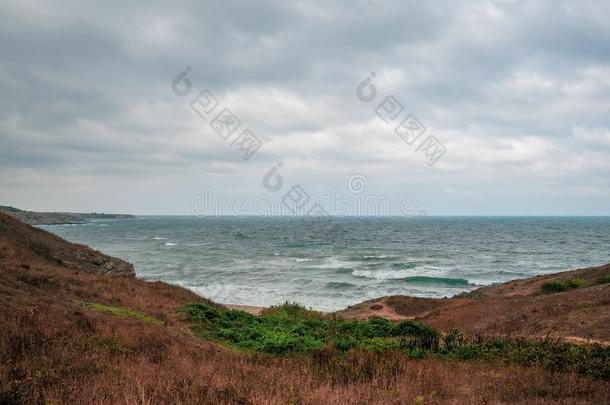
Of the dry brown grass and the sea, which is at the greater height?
the dry brown grass

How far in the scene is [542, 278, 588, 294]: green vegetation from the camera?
87.0ft

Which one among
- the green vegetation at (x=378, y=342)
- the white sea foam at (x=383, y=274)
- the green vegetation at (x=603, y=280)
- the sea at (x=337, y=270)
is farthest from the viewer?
the white sea foam at (x=383, y=274)

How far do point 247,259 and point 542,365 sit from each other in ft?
171

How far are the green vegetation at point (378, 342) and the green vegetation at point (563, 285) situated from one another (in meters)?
15.7

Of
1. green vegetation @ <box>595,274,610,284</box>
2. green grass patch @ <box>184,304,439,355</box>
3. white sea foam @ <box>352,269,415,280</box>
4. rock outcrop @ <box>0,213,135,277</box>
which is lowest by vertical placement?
white sea foam @ <box>352,269,415,280</box>

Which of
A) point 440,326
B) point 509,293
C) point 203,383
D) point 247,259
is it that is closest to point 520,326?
point 440,326

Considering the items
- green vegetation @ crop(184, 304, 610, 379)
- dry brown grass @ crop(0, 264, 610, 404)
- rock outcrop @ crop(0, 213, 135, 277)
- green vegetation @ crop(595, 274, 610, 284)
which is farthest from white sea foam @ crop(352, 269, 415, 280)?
dry brown grass @ crop(0, 264, 610, 404)

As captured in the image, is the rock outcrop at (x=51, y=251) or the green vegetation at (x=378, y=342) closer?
the green vegetation at (x=378, y=342)

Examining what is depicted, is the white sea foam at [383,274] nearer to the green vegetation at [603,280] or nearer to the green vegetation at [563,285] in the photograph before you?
the green vegetation at [563,285]

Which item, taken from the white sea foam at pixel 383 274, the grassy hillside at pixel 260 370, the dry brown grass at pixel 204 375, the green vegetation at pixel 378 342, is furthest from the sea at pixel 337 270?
the dry brown grass at pixel 204 375

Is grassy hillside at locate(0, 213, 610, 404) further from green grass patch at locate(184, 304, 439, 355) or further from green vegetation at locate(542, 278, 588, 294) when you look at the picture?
green vegetation at locate(542, 278, 588, 294)

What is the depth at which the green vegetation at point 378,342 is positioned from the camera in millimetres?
9406

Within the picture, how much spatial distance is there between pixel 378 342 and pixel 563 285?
Answer: 20.5 meters

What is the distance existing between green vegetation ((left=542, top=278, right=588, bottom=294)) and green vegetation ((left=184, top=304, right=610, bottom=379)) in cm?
1571
